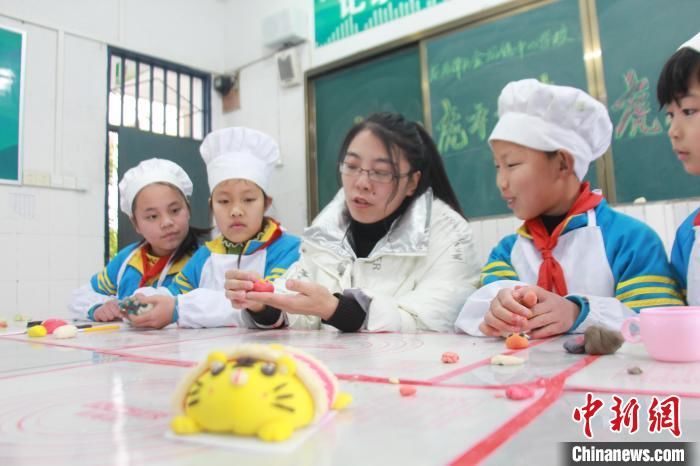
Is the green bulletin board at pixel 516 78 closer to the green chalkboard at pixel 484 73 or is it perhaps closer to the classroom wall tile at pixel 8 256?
the green chalkboard at pixel 484 73

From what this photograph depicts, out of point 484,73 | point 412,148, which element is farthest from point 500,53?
point 412,148

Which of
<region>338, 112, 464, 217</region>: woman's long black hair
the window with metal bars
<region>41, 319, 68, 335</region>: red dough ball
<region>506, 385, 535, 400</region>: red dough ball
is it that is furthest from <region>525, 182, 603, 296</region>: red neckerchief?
the window with metal bars

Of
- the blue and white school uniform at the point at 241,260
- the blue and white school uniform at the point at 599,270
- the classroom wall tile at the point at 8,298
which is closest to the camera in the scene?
the blue and white school uniform at the point at 599,270

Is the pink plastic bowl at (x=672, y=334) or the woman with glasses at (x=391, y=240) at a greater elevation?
the woman with glasses at (x=391, y=240)

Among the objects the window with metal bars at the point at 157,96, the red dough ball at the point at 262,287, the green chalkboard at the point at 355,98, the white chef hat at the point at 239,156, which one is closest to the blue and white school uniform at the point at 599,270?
the red dough ball at the point at 262,287

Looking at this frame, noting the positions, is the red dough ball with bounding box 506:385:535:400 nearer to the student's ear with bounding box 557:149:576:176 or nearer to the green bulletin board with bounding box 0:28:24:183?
the student's ear with bounding box 557:149:576:176

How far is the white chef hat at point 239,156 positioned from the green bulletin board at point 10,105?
1.84 metres

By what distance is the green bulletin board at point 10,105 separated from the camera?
296 cm

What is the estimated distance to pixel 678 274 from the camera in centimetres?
107

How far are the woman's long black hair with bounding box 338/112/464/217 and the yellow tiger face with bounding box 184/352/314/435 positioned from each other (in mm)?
1021

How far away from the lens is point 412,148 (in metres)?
1.41

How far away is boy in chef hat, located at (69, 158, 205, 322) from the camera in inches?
75.9

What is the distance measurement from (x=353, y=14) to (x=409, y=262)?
248 cm

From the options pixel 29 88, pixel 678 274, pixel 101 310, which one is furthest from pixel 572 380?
pixel 29 88
